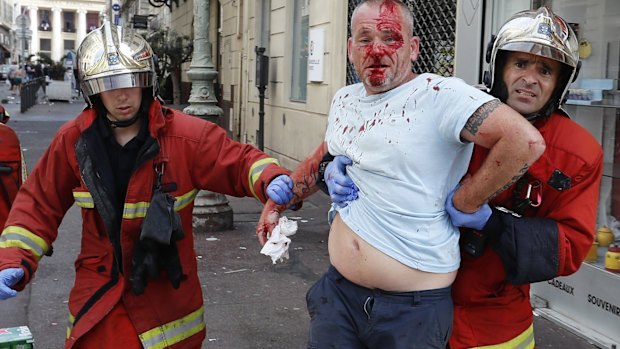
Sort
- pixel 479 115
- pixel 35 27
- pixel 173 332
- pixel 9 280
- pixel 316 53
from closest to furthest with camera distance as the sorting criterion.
Result: pixel 479 115
pixel 9 280
pixel 173 332
pixel 316 53
pixel 35 27

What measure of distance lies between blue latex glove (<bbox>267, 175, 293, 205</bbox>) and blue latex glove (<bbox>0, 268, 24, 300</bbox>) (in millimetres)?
953

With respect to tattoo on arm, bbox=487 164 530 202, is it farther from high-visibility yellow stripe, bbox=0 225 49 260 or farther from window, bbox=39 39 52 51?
window, bbox=39 39 52 51

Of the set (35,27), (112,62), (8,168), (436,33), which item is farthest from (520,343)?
(35,27)

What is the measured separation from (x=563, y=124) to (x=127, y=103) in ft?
5.17

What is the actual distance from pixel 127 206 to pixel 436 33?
17.6 ft

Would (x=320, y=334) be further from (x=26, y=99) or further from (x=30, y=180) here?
(x=26, y=99)

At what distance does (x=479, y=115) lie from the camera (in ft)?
7.39

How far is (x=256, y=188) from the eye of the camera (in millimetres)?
2992

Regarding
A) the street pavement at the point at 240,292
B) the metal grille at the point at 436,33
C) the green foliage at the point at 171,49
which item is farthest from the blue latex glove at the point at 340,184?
the green foliage at the point at 171,49

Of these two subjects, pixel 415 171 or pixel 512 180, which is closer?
pixel 512 180

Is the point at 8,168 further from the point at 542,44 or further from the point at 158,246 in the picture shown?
the point at 542,44

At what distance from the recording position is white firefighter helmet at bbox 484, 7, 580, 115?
2467mm

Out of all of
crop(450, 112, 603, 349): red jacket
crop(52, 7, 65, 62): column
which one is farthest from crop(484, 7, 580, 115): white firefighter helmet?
crop(52, 7, 65, 62): column

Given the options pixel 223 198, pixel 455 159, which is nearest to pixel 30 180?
pixel 455 159
